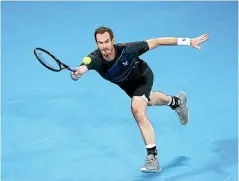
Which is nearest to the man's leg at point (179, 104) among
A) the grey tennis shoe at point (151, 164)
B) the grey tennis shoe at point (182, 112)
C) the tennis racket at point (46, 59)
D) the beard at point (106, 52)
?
the grey tennis shoe at point (182, 112)

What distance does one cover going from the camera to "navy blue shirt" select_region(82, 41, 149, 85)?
5691 millimetres

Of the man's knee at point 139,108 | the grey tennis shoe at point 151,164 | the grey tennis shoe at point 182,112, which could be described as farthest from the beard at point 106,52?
the grey tennis shoe at point 182,112

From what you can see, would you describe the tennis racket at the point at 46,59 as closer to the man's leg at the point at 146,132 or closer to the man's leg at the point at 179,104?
the man's leg at the point at 146,132

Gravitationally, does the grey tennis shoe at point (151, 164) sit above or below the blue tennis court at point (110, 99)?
below

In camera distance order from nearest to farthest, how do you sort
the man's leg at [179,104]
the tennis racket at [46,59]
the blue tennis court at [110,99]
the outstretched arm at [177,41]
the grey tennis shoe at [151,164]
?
the tennis racket at [46,59], the grey tennis shoe at [151,164], the outstretched arm at [177,41], the blue tennis court at [110,99], the man's leg at [179,104]

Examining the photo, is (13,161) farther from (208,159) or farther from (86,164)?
(208,159)

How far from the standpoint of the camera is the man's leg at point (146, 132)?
5605 mm

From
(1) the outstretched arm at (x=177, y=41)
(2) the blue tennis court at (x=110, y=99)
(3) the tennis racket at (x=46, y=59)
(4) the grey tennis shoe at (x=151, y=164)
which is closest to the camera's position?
(3) the tennis racket at (x=46, y=59)

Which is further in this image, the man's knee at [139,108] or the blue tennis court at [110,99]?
the blue tennis court at [110,99]

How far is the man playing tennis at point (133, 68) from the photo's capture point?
5562 mm

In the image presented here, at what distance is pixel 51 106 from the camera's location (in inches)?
288

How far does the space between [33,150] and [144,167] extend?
1.34m

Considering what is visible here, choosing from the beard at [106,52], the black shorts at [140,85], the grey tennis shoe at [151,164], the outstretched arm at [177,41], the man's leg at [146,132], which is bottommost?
the grey tennis shoe at [151,164]

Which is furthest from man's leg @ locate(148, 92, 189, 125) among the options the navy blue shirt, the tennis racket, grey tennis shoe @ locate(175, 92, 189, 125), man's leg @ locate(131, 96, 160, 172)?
the tennis racket
